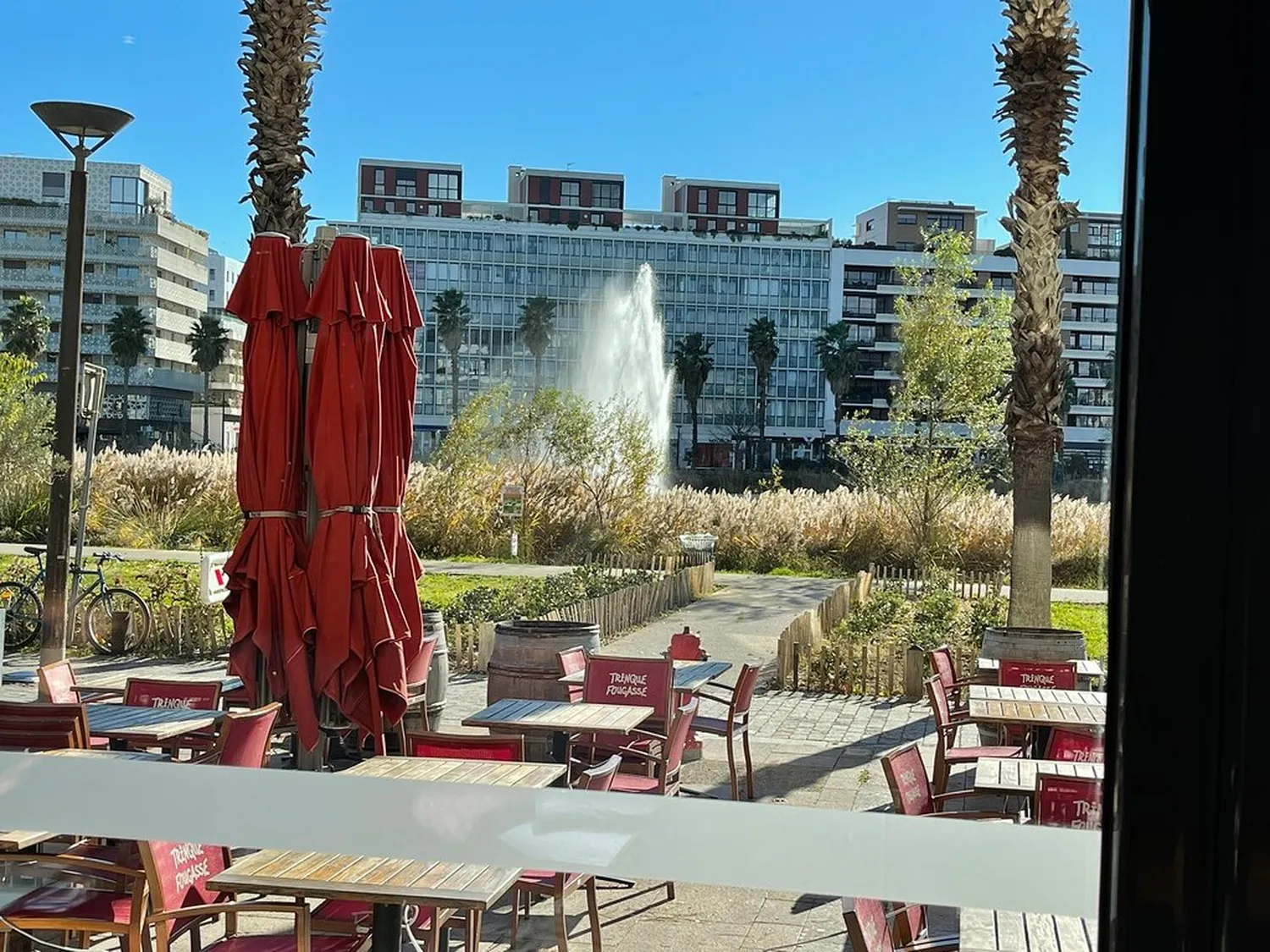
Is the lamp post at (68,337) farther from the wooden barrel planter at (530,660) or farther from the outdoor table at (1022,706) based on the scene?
the outdoor table at (1022,706)

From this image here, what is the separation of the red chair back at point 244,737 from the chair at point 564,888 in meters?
0.77

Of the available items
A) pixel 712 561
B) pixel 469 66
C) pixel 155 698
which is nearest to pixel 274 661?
pixel 155 698

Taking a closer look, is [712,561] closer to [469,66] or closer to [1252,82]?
[469,66]

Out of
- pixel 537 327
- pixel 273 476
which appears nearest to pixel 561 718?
pixel 273 476

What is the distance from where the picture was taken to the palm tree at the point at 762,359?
449 inches

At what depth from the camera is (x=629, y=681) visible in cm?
510

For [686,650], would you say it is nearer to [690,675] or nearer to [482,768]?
[690,675]

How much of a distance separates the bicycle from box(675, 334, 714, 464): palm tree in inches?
217

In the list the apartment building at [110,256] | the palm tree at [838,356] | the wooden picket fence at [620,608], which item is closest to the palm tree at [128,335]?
the apartment building at [110,256]

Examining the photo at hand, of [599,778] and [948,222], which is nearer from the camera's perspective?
[599,778]

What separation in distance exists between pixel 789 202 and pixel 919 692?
17.3 ft

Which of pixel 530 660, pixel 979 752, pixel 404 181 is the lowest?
pixel 979 752

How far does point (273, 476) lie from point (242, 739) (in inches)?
55.1

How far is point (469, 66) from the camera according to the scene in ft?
8.21
